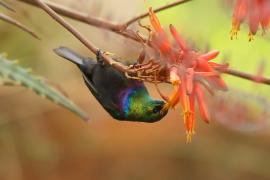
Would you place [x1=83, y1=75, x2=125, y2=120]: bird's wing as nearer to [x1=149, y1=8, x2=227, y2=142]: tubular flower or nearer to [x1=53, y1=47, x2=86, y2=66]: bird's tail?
[x1=53, y1=47, x2=86, y2=66]: bird's tail

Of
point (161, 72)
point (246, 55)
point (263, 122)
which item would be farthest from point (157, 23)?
point (246, 55)

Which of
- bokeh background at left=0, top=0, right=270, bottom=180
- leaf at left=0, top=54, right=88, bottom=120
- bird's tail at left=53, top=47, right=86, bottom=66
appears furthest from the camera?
bokeh background at left=0, top=0, right=270, bottom=180

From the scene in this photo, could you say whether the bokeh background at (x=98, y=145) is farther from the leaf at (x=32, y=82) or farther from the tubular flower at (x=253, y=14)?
the tubular flower at (x=253, y=14)

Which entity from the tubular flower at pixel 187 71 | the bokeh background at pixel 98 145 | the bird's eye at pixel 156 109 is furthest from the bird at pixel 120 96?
the bokeh background at pixel 98 145

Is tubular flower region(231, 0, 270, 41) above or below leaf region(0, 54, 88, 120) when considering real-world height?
above

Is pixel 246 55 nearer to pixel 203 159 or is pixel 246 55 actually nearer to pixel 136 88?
pixel 136 88

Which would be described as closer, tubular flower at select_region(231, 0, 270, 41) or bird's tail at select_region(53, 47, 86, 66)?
tubular flower at select_region(231, 0, 270, 41)

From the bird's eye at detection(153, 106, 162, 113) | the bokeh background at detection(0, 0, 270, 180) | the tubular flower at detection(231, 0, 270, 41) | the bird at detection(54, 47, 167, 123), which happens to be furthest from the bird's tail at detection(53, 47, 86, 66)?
the bokeh background at detection(0, 0, 270, 180)

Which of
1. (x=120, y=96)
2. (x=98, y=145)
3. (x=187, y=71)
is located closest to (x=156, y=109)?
(x=120, y=96)
